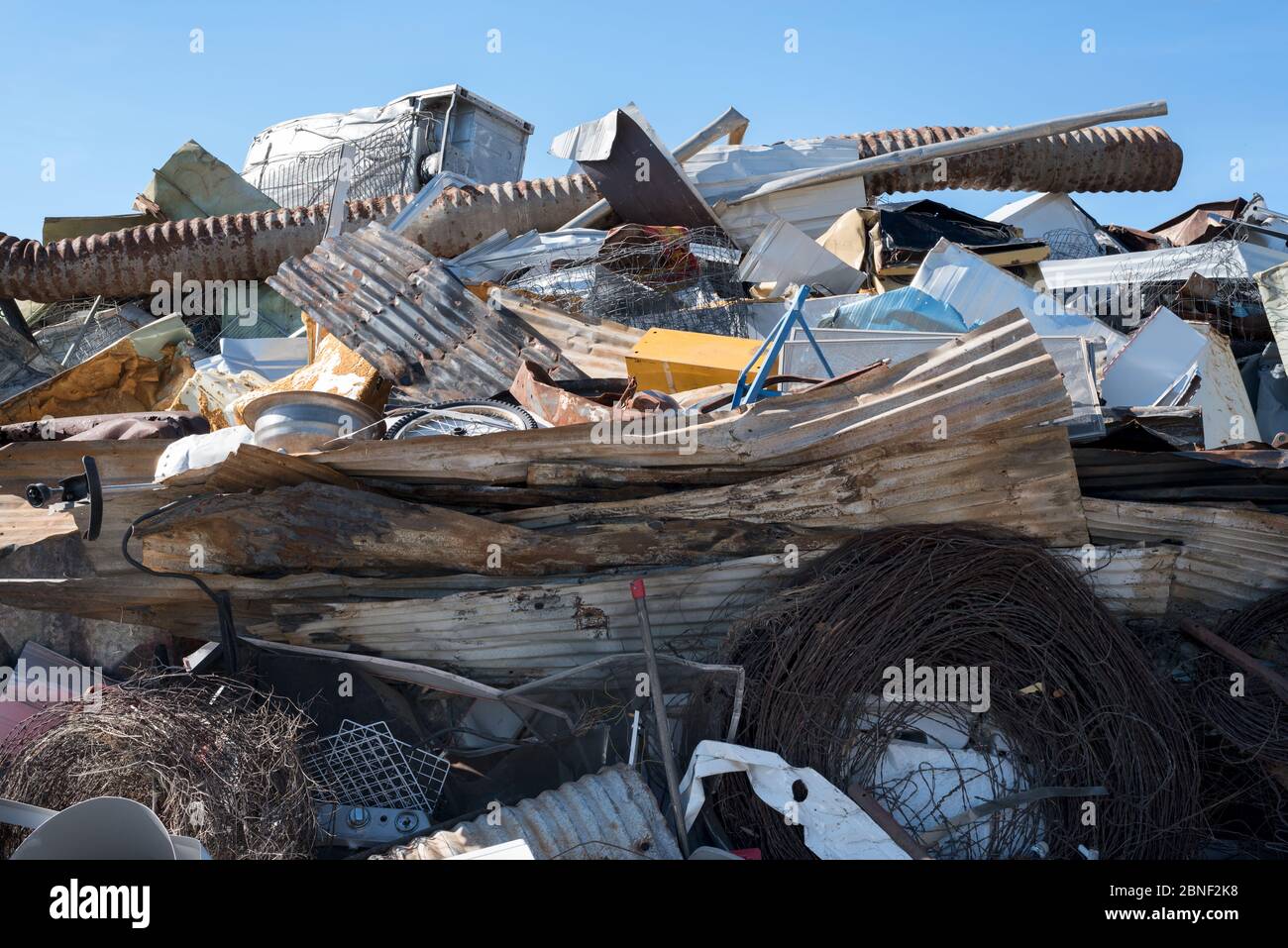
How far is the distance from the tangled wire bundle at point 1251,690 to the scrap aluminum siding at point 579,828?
91.3 inches

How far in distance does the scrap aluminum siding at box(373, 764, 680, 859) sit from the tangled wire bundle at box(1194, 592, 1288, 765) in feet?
7.61

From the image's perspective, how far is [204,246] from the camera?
35.8 ft

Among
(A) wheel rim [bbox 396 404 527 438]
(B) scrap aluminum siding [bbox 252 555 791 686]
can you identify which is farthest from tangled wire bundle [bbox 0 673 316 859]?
(A) wheel rim [bbox 396 404 527 438]

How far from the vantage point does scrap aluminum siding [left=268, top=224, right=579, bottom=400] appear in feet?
22.8

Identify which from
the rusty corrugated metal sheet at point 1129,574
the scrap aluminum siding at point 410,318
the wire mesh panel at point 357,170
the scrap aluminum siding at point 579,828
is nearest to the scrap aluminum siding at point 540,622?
the scrap aluminum siding at point 579,828

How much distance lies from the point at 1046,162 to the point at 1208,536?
24.0ft

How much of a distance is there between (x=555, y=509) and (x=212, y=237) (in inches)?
305

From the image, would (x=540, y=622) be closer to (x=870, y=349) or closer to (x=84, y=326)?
(x=870, y=349)

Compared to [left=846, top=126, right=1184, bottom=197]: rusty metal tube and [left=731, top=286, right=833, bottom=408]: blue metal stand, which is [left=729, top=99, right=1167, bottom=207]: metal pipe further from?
[left=731, top=286, right=833, bottom=408]: blue metal stand

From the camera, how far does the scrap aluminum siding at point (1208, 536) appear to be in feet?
15.2

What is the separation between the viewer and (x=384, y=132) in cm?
1507

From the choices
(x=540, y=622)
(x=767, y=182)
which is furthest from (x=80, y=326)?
(x=540, y=622)

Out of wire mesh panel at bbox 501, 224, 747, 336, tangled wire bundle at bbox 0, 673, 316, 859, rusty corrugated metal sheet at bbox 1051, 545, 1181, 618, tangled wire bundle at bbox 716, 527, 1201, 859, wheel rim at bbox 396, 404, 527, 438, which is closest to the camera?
tangled wire bundle at bbox 0, 673, 316, 859
